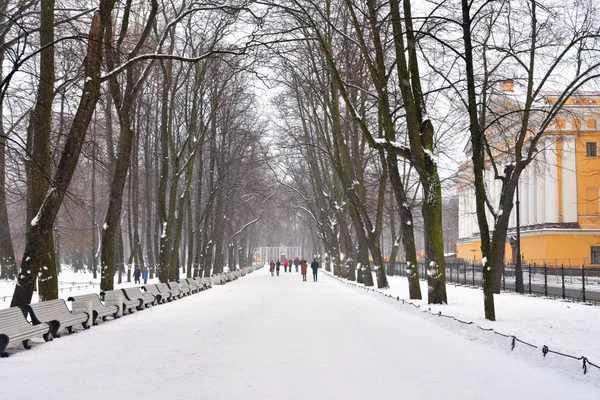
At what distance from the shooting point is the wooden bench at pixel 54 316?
12383 mm

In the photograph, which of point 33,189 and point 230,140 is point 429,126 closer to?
point 33,189

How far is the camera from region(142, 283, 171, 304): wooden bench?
2245 cm

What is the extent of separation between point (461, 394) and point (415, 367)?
1.87 metres

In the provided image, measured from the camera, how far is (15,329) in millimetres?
11094

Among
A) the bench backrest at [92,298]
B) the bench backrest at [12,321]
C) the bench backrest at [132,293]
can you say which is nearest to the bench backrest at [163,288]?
the bench backrest at [132,293]

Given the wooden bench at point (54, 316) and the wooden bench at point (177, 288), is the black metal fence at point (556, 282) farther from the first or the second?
the wooden bench at point (54, 316)

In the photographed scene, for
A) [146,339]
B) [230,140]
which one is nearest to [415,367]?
[146,339]

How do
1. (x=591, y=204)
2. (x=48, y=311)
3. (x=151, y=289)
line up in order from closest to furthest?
(x=48, y=311) → (x=151, y=289) → (x=591, y=204)

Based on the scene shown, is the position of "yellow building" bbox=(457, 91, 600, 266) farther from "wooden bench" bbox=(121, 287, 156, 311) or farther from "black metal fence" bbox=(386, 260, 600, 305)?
"wooden bench" bbox=(121, 287, 156, 311)

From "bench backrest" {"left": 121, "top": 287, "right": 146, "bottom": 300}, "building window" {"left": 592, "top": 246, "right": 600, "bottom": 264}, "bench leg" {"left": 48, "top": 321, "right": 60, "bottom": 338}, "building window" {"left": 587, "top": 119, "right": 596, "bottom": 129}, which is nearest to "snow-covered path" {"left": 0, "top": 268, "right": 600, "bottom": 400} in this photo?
"bench leg" {"left": 48, "top": 321, "right": 60, "bottom": 338}

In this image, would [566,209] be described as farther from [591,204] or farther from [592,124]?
[592,124]

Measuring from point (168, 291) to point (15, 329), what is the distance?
45.9 ft

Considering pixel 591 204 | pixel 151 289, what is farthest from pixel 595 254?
pixel 151 289

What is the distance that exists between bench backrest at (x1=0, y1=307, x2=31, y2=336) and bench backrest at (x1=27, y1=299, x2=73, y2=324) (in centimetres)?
64
